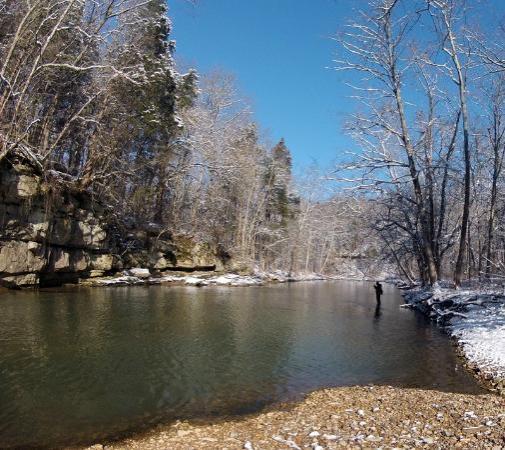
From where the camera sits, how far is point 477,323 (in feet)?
50.3

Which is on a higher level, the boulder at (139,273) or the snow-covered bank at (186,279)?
the boulder at (139,273)

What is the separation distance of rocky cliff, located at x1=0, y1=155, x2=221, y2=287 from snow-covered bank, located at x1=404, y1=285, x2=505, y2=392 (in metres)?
21.4

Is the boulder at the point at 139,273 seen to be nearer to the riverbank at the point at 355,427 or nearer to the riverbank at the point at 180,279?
the riverbank at the point at 180,279

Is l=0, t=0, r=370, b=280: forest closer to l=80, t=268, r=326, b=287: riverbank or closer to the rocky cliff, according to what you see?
the rocky cliff

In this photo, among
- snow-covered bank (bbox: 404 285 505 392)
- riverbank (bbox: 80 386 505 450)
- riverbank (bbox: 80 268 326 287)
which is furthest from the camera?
riverbank (bbox: 80 268 326 287)

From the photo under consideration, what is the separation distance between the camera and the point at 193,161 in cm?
4206

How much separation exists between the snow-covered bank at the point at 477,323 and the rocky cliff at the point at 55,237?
2144cm

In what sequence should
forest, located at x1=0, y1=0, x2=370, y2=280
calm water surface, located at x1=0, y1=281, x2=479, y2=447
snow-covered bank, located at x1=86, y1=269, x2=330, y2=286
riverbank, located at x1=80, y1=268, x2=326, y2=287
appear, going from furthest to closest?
A: 1. snow-covered bank, located at x1=86, y1=269, x2=330, y2=286
2. riverbank, located at x1=80, y1=268, x2=326, y2=287
3. forest, located at x1=0, y1=0, x2=370, y2=280
4. calm water surface, located at x1=0, y1=281, x2=479, y2=447

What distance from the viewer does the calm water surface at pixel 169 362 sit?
25.1ft

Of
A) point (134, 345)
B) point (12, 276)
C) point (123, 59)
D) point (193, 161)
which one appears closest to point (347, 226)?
point (193, 161)

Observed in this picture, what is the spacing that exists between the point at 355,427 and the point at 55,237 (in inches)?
954

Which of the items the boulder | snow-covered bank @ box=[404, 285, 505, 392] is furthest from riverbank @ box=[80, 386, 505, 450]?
the boulder

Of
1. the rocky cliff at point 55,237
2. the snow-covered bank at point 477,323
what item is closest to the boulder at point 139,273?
the rocky cliff at point 55,237

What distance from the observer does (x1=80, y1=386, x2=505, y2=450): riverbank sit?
593cm
